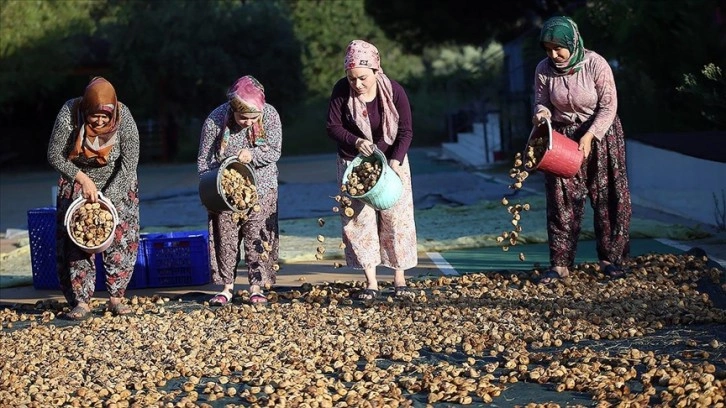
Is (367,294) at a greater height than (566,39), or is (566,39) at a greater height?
(566,39)

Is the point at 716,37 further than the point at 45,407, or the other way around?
the point at 716,37

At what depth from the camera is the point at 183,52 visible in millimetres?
28453

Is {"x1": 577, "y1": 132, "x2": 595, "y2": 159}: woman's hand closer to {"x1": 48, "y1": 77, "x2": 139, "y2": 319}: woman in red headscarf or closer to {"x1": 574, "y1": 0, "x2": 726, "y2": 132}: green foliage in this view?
{"x1": 48, "y1": 77, "x2": 139, "y2": 319}: woman in red headscarf

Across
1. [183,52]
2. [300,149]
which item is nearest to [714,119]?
[183,52]

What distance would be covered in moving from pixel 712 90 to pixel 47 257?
6349 millimetres

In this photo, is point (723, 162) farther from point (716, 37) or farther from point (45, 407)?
point (45, 407)

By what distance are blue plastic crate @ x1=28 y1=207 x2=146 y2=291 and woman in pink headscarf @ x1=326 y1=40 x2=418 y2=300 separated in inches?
72.3

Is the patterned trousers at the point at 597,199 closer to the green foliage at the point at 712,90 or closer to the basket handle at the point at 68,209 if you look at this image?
the basket handle at the point at 68,209

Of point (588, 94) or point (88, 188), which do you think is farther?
point (588, 94)

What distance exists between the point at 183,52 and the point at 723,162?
19.9m

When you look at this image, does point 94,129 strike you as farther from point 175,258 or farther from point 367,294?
point 367,294

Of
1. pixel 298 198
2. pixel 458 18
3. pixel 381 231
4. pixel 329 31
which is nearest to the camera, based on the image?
pixel 381 231

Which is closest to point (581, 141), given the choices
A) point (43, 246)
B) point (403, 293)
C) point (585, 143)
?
point (585, 143)

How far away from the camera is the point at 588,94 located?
770 centimetres
